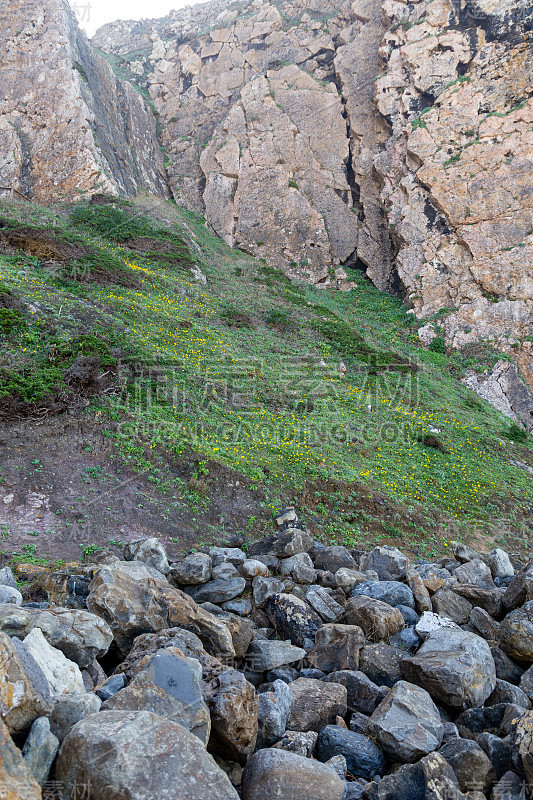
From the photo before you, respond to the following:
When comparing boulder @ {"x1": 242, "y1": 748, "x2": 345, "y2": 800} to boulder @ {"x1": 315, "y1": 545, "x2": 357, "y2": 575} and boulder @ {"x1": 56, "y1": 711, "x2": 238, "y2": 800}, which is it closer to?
boulder @ {"x1": 56, "y1": 711, "x2": 238, "y2": 800}

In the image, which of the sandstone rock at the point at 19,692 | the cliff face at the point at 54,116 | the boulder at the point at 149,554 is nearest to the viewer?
the sandstone rock at the point at 19,692

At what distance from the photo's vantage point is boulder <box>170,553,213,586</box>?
5.76m

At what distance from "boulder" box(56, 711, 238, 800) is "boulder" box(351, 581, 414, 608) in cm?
366

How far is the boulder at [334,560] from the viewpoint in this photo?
6750 millimetres

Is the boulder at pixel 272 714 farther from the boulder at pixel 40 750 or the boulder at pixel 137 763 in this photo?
the boulder at pixel 40 750

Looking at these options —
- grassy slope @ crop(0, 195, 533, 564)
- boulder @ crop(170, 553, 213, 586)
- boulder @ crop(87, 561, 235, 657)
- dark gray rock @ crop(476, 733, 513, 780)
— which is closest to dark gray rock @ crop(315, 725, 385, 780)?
dark gray rock @ crop(476, 733, 513, 780)

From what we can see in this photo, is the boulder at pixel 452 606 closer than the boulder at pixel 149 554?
Yes

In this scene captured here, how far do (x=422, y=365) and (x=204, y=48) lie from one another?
36952mm

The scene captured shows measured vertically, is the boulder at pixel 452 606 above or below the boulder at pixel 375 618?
below

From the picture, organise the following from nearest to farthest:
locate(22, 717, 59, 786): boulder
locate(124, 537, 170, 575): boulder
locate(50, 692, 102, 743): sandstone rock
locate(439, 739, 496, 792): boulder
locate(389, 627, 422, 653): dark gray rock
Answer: locate(22, 717, 59, 786): boulder, locate(50, 692, 102, 743): sandstone rock, locate(439, 739, 496, 792): boulder, locate(389, 627, 422, 653): dark gray rock, locate(124, 537, 170, 575): boulder

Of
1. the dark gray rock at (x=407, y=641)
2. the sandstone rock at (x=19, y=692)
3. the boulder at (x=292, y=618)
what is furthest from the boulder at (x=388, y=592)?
the sandstone rock at (x=19, y=692)

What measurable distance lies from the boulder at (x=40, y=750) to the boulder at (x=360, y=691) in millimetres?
2670

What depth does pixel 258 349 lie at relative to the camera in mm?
16797

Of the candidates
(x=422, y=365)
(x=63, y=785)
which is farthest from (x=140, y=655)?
(x=422, y=365)
